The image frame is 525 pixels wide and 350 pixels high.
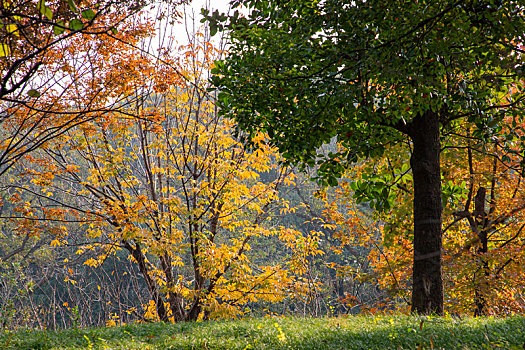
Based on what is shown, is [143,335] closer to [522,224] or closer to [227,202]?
[227,202]

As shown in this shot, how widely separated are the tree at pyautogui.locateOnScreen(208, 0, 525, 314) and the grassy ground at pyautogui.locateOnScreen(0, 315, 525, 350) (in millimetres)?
1314

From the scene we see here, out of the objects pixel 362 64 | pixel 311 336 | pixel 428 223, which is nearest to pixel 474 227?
pixel 428 223

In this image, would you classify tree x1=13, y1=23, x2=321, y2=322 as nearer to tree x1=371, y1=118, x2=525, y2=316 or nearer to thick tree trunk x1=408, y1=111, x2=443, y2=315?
tree x1=371, y1=118, x2=525, y2=316

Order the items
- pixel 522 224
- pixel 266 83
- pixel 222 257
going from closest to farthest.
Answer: pixel 266 83
pixel 222 257
pixel 522 224

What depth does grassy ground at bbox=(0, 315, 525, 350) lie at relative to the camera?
13.8ft

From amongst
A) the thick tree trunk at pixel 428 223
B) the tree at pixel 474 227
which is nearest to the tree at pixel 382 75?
the thick tree trunk at pixel 428 223

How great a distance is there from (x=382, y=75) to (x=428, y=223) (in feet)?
9.64

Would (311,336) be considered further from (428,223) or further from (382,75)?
(382,75)

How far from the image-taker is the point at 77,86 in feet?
24.5

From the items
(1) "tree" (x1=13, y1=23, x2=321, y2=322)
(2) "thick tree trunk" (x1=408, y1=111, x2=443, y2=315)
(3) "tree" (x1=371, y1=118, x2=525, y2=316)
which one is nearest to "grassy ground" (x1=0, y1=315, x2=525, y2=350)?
(2) "thick tree trunk" (x1=408, y1=111, x2=443, y2=315)

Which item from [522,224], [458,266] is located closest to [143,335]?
[458,266]

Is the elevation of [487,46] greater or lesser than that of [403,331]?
greater

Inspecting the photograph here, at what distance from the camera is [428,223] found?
6.07 metres

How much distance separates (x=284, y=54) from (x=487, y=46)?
2.29m
